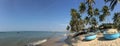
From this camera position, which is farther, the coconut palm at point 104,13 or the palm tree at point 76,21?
the palm tree at point 76,21

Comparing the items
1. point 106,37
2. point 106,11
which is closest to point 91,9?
point 106,11

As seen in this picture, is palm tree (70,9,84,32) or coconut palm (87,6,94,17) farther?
palm tree (70,9,84,32)

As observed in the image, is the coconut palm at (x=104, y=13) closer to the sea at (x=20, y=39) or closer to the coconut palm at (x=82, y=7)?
the coconut palm at (x=82, y=7)

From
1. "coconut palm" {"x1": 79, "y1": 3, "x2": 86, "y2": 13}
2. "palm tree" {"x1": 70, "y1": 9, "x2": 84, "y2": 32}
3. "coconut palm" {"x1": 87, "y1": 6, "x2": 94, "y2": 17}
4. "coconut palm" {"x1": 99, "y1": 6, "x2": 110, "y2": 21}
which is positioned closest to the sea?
"palm tree" {"x1": 70, "y1": 9, "x2": 84, "y2": 32}

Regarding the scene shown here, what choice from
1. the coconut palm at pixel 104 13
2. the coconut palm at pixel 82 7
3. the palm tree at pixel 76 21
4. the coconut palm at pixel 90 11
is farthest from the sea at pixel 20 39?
the coconut palm at pixel 104 13

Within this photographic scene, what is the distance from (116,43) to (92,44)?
3.24 meters

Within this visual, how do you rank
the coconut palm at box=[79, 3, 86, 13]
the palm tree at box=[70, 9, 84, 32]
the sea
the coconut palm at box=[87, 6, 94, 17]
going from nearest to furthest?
the sea < the coconut palm at box=[87, 6, 94, 17] < the coconut palm at box=[79, 3, 86, 13] < the palm tree at box=[70, 9, 84, 32]

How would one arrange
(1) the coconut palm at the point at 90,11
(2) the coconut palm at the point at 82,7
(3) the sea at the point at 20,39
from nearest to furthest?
(3) the sea at the point at 20,39 → (1) the coconut palm at the point at 90,11 → (2) the coconut palm at the point at 82,7

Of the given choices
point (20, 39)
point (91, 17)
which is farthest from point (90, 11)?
point (20, 39)

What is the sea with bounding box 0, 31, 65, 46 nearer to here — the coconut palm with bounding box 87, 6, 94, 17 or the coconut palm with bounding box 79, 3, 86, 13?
the coconut palm with bounding box 79, 3, 86, 13

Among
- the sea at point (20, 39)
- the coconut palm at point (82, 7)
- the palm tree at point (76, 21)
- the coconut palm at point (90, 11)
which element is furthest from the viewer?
the palm tree at point (76, 21)

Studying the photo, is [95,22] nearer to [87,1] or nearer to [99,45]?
[87,1]

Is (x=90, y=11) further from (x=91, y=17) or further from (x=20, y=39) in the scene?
(x=20, y=39)

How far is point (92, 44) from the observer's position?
63.6 feet
